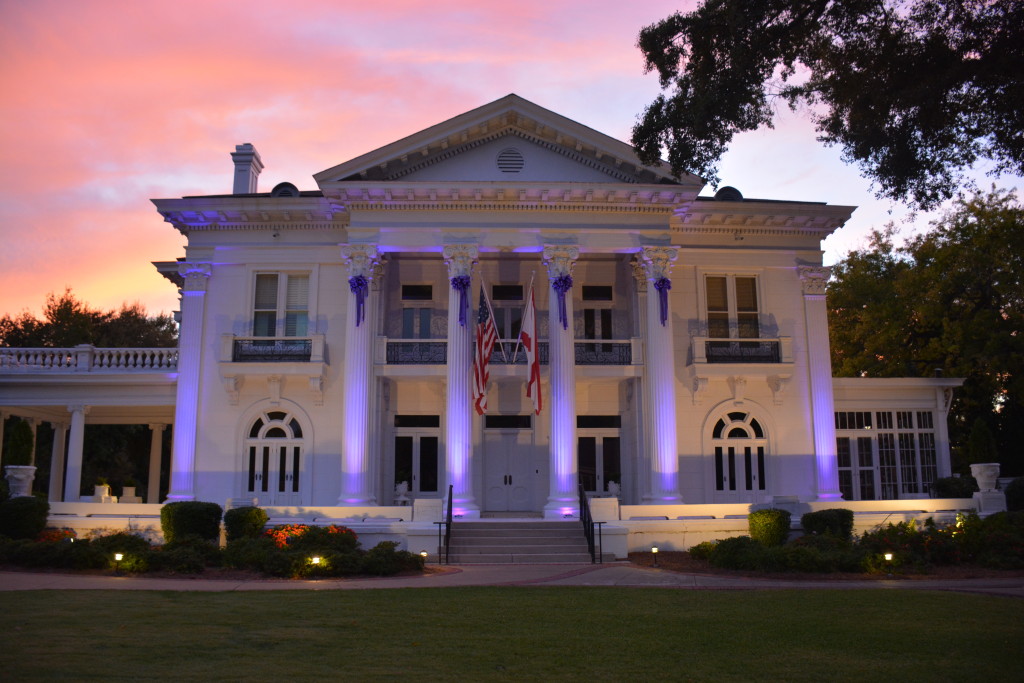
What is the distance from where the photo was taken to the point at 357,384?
79.6ft

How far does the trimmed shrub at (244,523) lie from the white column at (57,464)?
37.3 ft

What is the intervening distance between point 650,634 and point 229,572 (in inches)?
370

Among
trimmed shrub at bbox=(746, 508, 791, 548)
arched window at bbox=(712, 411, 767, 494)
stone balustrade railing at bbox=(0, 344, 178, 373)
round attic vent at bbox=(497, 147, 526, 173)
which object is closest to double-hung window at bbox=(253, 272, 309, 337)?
stone balustrade railing at bbox=(0, 344, 178, 373)

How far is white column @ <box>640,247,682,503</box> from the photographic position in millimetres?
24094

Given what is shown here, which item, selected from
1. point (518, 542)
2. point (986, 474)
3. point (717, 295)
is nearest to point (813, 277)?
point (717, 295)

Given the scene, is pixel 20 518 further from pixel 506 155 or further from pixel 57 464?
pixel 506 155

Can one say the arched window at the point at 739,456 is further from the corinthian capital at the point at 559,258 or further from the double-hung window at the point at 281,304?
the double-hung window at the point at 281,304

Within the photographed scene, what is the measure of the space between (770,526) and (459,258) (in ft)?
35.7

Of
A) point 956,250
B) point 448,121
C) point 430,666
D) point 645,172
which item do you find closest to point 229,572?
point 430,666

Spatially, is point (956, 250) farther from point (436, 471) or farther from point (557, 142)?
point (436, 471)

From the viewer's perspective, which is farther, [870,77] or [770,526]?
[770,526]

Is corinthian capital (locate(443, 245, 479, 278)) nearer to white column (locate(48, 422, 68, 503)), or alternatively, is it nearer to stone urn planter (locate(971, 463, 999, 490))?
stone urn planter (locate(971, 463, 999, 490))

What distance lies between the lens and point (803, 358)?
87.5 ft

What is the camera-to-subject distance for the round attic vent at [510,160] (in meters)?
24.8
